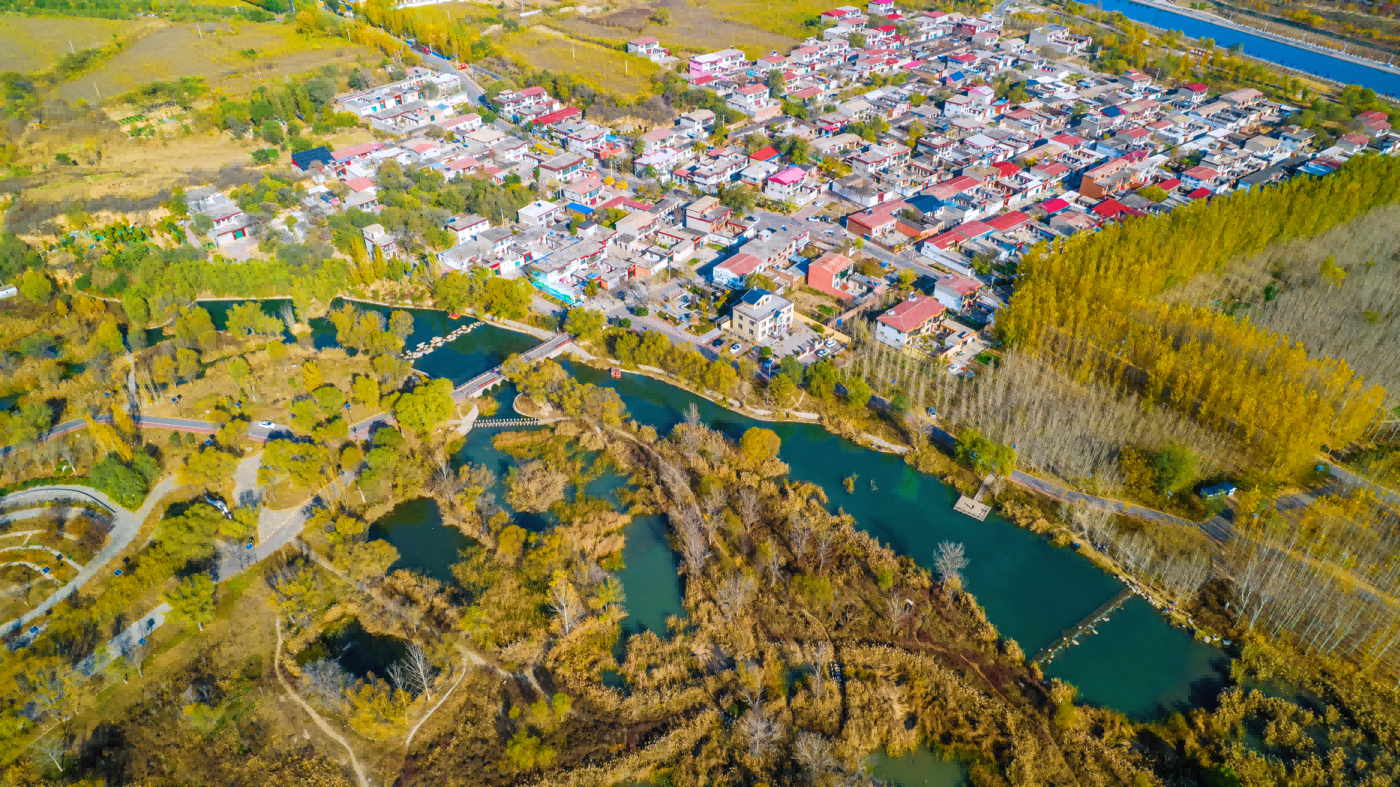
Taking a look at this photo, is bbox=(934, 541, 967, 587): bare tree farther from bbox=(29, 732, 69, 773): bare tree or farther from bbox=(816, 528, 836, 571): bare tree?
bbox=(29, 732, 69, 773): bare tree

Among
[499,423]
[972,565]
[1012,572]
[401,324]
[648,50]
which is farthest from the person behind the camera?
[648,50]

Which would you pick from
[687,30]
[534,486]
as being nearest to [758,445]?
[534,486]

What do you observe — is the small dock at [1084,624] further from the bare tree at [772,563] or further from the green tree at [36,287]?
the green tree at [36,287]

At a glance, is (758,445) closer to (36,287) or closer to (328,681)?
(328,681)

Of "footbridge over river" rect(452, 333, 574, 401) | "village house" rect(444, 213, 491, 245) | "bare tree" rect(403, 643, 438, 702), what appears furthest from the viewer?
"village house" rect(444, 213, 491, 245)

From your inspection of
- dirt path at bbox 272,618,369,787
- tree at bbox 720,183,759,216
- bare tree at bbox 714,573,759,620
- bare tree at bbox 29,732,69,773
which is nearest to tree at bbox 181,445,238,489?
dirt path at bbox 272,618,369,787

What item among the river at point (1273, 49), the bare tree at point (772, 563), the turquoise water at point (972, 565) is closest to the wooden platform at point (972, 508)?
the turquoise water at point (972, 565)
